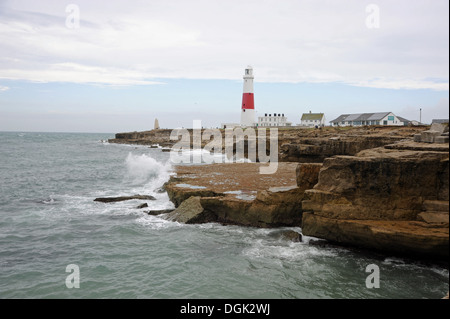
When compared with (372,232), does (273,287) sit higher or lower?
lower

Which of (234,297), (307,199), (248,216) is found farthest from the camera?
(248,216)

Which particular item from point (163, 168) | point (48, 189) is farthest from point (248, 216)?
point (163, 168)

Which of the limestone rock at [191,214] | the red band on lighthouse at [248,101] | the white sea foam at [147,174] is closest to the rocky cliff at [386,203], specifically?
the limestone rock at [191,214]

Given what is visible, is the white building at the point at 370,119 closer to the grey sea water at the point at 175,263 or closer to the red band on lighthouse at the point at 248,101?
the red band on lighthouse at the point at 248,101

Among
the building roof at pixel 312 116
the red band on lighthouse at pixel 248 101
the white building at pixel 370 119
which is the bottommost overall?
the white building at pixel 370 119

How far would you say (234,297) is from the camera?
9.48 m

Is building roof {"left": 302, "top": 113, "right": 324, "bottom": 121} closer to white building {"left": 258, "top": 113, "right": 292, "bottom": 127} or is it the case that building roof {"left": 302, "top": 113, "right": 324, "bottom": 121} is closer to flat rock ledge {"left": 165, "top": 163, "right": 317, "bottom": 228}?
white building {"left": 258, "top": 113, "right": 292, "bottom": 127}

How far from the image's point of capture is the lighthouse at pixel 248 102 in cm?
6497

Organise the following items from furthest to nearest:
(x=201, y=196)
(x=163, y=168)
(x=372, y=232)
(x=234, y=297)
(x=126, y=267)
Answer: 1. (x=163, y=168)
2. (x=201, y=196)
3. (x=126, y=267)
4. (x=372, y=232)
5. (x=234, y=297)

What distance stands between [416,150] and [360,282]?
4761 millimetres

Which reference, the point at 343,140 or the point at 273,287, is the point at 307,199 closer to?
the point at 273,287

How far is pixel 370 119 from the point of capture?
220ft

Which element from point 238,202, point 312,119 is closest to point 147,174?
point 238,202

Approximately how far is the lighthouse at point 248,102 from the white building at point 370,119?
819 inches
